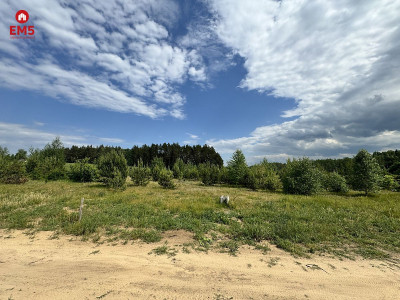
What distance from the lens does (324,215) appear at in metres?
9.04

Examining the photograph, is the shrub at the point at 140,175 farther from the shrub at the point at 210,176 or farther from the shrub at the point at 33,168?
the shrub at the point at 33,168

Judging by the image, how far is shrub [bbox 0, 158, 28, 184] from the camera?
21264 mm

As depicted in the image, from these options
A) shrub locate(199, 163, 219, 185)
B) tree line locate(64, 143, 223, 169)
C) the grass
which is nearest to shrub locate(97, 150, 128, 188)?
the grass

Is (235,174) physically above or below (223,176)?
above

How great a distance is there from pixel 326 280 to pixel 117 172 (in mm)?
17845

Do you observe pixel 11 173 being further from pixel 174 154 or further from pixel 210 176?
pixel 174 154

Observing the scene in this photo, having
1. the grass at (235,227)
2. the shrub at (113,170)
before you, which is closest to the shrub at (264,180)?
the grass at (235,227)

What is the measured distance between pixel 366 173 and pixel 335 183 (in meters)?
4.48

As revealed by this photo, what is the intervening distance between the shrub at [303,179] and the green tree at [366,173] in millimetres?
4701

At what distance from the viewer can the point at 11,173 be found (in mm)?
21797

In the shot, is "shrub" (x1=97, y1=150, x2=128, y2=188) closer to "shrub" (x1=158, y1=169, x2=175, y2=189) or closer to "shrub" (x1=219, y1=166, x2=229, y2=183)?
"shrub" (x1=158, y1=169, x2=175, y2=189)

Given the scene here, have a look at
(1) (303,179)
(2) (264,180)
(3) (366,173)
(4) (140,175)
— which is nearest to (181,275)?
(1) (303,179)

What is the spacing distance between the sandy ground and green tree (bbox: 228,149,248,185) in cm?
2255

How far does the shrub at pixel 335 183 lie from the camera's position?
869 inches
